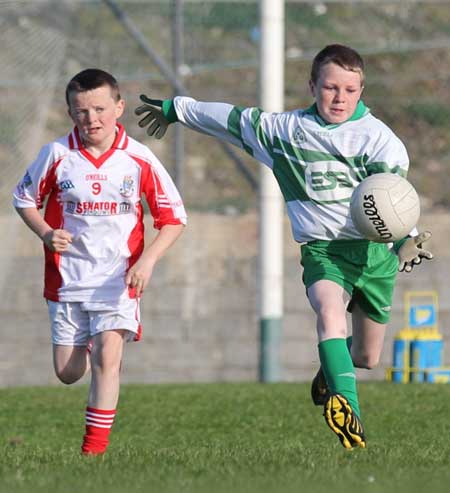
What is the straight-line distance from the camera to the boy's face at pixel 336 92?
743 centimetres

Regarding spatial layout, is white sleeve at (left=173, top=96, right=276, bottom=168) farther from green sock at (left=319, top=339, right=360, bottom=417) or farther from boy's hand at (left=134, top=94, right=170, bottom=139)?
green sock at (left=319, top=339, right=360, bottom=417)

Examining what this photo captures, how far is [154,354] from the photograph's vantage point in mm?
14266

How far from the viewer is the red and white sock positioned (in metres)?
7.43

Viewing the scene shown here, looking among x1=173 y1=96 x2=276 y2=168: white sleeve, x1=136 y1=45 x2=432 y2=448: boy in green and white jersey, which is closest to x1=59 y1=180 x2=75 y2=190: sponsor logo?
x1=173 y1=96 x2=276 y2=168: white sleeve

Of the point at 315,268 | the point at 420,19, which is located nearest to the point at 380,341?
the point at 315,268

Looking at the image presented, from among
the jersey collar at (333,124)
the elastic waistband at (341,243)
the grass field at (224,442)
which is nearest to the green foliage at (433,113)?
the grass field at (224,442)

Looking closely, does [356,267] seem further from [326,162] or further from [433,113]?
[433,113]

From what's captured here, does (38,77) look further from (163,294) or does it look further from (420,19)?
(420,19)

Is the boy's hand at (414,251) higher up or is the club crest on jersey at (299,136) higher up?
the club crest on jersey at (299,136)

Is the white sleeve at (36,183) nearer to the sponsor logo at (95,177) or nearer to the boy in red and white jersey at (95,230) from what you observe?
the boy in red and white jersey at (95,230)

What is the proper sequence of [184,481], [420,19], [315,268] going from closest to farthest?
[184,481] → [315,268] → [420,19]

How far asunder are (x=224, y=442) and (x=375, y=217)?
2.63m

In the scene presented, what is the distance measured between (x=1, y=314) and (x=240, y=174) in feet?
9.14

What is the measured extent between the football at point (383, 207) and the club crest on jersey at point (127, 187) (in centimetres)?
119
